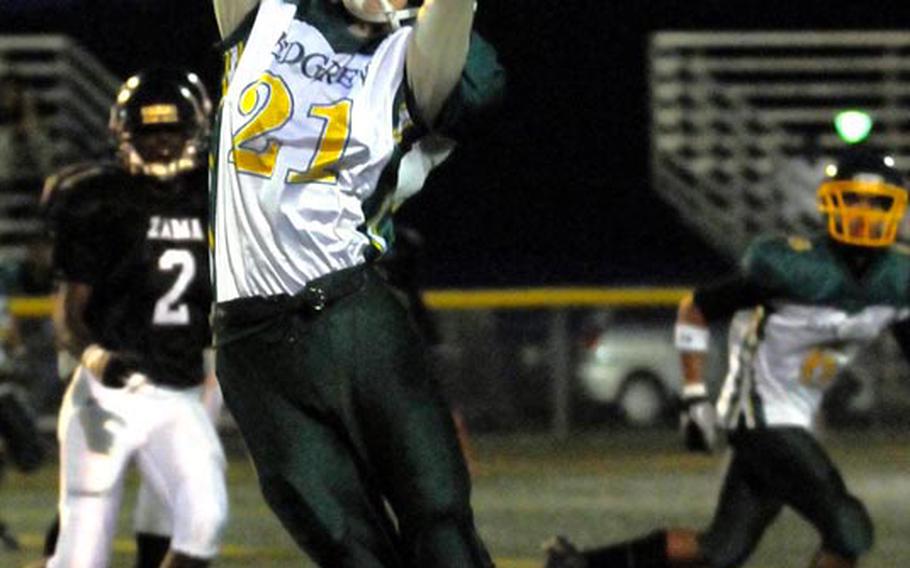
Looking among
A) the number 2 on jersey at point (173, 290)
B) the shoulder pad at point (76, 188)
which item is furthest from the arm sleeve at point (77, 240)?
the number 2 on jersey at point (173, 290)

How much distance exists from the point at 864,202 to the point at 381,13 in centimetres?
338

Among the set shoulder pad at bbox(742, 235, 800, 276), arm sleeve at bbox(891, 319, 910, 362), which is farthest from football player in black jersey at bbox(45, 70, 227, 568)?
arm sleeve at bbox(891, 319, 910, 362)

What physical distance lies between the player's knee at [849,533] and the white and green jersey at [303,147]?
3.09 m

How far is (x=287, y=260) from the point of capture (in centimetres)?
504

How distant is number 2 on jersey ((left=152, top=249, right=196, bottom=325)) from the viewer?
23.5 feet

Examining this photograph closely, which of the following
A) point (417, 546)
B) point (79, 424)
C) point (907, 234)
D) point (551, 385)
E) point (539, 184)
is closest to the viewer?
point (417, 546)

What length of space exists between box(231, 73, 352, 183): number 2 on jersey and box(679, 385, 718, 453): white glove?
3328 mm

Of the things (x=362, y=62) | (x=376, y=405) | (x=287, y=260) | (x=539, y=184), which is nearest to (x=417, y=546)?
(x=376, y=405)

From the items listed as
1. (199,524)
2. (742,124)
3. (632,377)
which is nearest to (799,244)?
(199,524)

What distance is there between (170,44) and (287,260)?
1687 centimetres

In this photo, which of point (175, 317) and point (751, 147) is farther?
point (751, 147)

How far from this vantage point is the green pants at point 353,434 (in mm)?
4965

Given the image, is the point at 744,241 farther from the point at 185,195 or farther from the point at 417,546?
the point at 417,546

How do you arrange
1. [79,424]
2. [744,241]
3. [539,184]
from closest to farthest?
[79,424], [744,241], [539,184]
